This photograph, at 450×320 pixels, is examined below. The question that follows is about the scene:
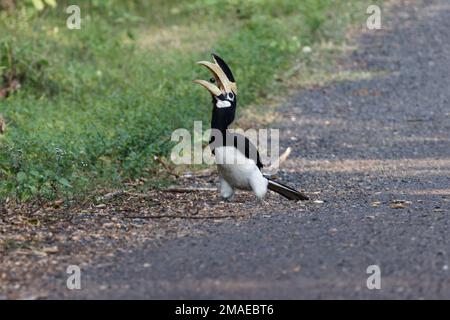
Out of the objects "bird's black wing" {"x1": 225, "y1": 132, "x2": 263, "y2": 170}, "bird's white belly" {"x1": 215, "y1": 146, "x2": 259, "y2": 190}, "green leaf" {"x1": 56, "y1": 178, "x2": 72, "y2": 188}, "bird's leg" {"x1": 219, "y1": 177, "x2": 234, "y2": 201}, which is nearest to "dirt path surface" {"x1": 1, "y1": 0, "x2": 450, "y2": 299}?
"bird's leg" {"x1": 219, "y1": 177, "x2": 234, "y2": 201}

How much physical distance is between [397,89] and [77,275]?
7262 mm

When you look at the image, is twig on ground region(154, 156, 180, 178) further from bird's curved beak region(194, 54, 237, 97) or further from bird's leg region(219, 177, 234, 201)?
bird's curved beak region(194, 54, 237, 97)

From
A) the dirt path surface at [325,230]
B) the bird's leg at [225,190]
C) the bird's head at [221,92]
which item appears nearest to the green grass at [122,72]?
the dirt path surface at [325,230]

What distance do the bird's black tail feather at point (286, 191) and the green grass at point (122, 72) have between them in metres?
1.22

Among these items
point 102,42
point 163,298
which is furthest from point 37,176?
point 102,42

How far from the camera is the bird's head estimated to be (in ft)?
22.2

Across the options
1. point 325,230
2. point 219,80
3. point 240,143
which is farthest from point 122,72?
point 325,230

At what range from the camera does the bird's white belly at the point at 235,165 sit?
22.0 ft

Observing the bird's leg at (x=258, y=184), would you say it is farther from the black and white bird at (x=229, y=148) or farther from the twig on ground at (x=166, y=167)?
the twig on ground at (x=166, y=167)

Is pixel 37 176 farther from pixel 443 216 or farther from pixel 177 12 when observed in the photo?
pixel 177 12

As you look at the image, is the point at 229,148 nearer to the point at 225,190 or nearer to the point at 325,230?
the point at 225,190

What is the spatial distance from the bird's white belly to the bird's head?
176 millimetres

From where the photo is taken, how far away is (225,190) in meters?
6.96
